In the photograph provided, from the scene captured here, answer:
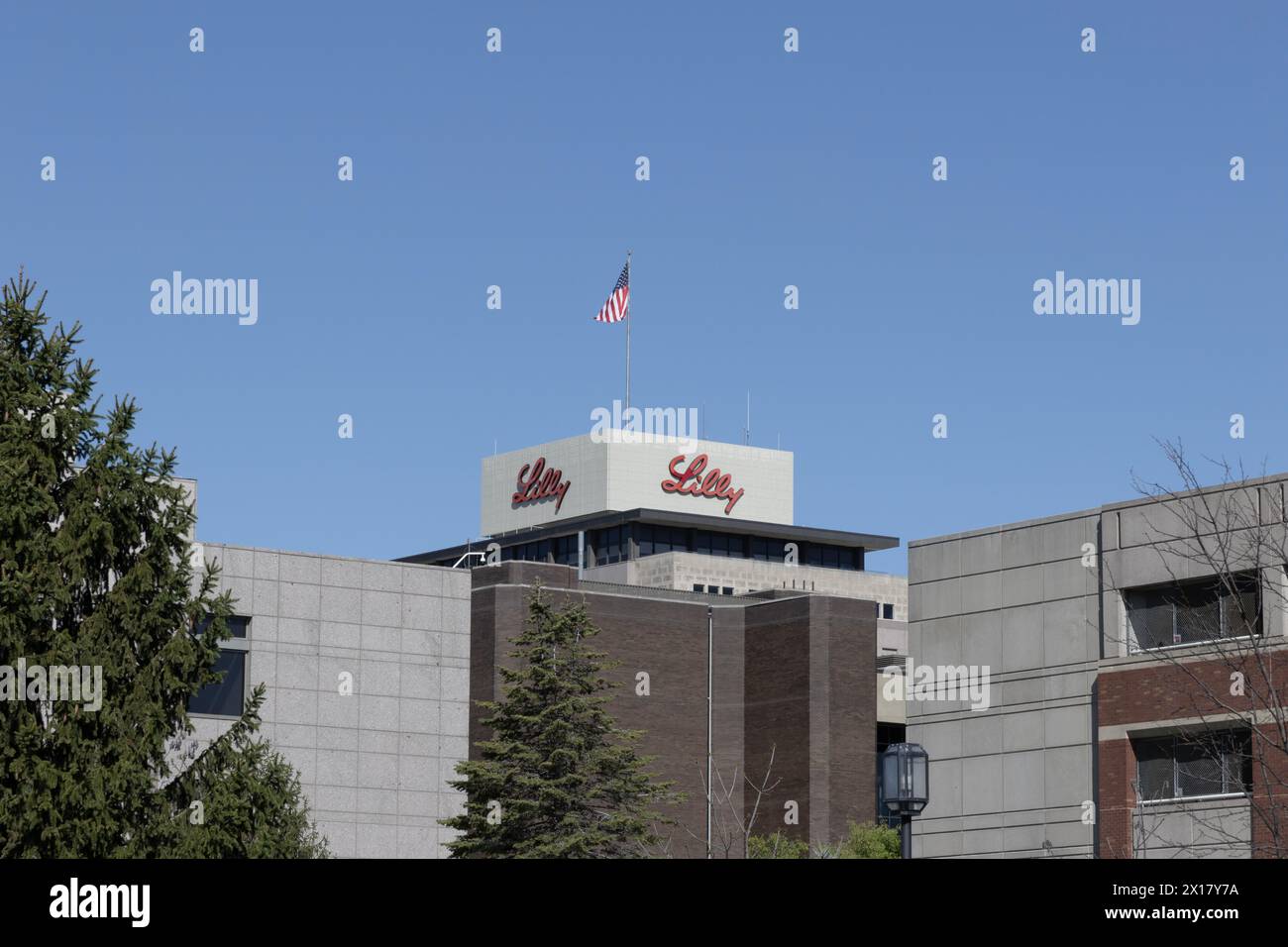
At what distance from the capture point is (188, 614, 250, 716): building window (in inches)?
2429

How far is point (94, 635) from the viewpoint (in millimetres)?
32031

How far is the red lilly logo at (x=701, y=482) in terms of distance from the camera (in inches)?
4703

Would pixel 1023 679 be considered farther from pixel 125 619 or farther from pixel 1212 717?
pixel 125 619

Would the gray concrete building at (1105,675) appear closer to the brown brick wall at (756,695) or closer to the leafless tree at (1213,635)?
the leafless tree at (1213,635)

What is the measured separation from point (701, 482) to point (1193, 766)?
261 ft

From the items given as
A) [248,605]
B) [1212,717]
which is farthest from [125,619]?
[248,605]

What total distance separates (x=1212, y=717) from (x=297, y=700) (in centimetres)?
3443

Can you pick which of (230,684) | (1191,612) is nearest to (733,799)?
(230,684)

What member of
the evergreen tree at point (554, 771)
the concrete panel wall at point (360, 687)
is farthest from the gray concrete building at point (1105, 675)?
the concrete panel wall at point (360, 687)

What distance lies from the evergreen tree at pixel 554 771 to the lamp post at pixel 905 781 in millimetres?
34455

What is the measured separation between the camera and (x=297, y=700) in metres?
65.7

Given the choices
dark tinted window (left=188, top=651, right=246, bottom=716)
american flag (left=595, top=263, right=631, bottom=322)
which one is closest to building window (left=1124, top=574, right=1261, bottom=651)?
dark tinted window (left=188, top=651, right=246, bottom=716)

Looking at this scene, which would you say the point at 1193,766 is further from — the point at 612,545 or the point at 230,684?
the point at 612,545
